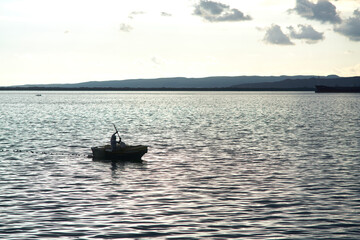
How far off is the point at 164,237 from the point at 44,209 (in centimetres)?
656

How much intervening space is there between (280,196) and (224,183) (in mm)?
4227

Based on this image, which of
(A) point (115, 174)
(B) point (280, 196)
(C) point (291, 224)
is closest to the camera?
(C) point (291, 224)

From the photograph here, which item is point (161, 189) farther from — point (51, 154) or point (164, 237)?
point (51, 154)

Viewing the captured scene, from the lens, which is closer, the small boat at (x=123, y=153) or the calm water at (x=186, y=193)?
the calm water at (x=186, y=193)

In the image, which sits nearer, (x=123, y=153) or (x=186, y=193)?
(x=186, y=193)

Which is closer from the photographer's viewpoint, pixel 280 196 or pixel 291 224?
pixel 291 224

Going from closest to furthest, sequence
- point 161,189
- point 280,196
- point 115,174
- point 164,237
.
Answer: point 164,237 → point 280,196 → point 161,189 → point 115,174

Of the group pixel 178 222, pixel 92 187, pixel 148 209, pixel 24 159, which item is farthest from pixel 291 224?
pixel 24 159

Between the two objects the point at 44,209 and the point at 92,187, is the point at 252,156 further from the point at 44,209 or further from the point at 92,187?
the point at 44,209

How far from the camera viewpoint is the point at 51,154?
42.7 meters

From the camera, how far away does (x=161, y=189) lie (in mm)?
27000

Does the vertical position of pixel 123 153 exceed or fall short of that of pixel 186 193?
it exceeds it

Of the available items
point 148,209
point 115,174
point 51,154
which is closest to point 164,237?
point 148,209

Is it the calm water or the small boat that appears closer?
the calm water
